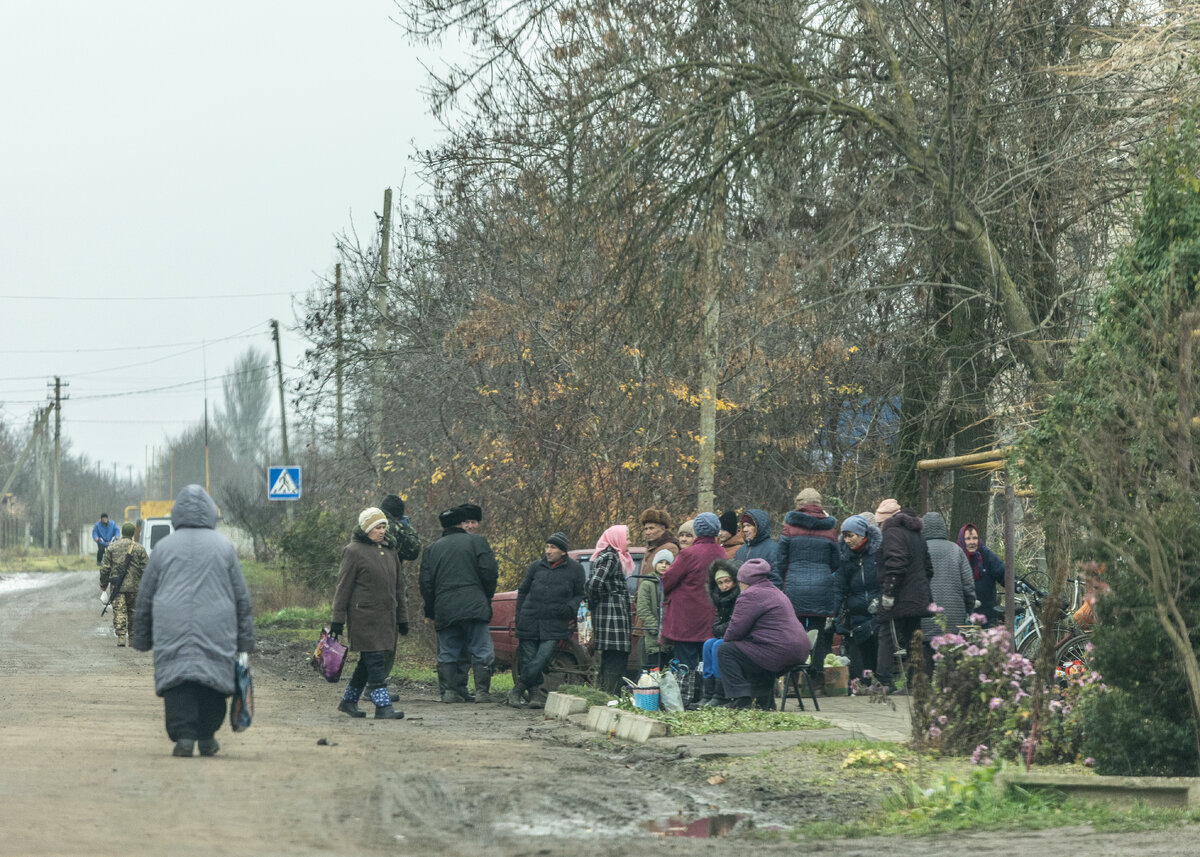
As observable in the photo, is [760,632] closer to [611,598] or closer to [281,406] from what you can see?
[611,598]

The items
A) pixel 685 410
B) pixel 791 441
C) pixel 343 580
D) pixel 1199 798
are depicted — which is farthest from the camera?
pixel 791 441

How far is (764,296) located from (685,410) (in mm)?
4647

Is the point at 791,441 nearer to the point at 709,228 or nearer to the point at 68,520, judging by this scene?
the point at 709,228

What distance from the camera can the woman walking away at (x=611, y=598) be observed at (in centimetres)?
1420

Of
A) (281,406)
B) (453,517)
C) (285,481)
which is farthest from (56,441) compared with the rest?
(453,517)

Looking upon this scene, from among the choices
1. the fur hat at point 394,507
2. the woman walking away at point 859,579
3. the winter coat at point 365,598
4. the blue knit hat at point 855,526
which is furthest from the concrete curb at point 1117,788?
the fur hat at point 394,507

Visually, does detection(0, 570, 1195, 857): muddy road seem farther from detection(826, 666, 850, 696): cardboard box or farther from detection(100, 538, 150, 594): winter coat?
detection(100, 538, 150, 594): winter coat

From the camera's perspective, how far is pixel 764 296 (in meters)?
19.5

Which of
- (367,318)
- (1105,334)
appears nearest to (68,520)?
(367,318)

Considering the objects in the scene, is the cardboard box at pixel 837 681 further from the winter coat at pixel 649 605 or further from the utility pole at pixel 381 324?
the utility pole at pixel 381 324

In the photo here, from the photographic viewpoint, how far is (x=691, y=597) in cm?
1384

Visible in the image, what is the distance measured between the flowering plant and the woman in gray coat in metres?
4.70

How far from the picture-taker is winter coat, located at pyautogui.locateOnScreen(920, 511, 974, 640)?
15.2 m

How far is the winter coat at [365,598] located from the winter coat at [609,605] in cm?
186
